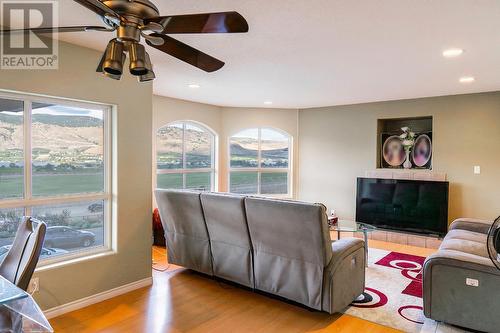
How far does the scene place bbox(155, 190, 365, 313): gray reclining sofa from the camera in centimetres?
287

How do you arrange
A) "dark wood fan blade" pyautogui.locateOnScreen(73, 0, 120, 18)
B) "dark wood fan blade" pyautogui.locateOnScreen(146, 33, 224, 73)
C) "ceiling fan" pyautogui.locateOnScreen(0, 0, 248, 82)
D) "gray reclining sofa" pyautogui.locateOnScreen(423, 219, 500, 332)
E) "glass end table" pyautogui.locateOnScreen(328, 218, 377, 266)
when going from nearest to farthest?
1. "dark wood fan blade" pyautogui.locateOnScreen(73, 0, 120, 18)
2. "ceiling fan" pyautogui.locateOnScreen(0, 0, 248, 82)
3. "dark wood fan blade" pyautogui.locateOnScreen(146, 33, 224, 73)
4. "gray reclining sofa" pyautogui.locateOnScreen(423, 219, 500, 332)
5. "glass end table" pyautogui.locateOnScreen(328, 218, 377, 266)

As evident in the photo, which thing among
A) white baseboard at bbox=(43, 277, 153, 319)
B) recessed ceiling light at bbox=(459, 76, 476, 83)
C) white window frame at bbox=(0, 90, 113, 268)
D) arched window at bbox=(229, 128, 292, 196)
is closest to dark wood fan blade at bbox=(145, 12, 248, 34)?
white window frame at bbox=(0, 90, 113, 268)

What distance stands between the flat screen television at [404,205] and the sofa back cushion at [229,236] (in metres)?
3.48

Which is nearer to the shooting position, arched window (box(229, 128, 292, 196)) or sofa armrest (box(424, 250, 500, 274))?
sofa armrest (box(424, 250, 500, 274))

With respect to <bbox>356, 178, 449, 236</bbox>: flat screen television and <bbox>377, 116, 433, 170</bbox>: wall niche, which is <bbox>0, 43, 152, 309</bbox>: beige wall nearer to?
<bbox>356, 178, 449, 236</bbox>: flat screen television

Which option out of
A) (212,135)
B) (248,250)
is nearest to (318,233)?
(248,250)

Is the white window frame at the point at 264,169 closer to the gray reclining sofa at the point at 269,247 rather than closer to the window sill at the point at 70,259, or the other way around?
the gray reclining sofa at the point at 269,247

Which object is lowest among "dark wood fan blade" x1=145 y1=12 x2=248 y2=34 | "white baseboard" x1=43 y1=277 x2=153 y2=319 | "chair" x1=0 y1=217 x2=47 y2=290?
"white baseboard" x1=43 y1=277 x2=153 y2=319

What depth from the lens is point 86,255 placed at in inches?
128

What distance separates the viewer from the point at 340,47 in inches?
119

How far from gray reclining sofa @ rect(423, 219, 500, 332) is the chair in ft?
9.52

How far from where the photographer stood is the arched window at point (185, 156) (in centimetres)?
580

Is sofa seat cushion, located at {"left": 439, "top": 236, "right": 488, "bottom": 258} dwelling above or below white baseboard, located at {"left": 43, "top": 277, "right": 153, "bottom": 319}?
above

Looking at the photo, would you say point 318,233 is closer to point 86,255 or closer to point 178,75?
point 86,255
